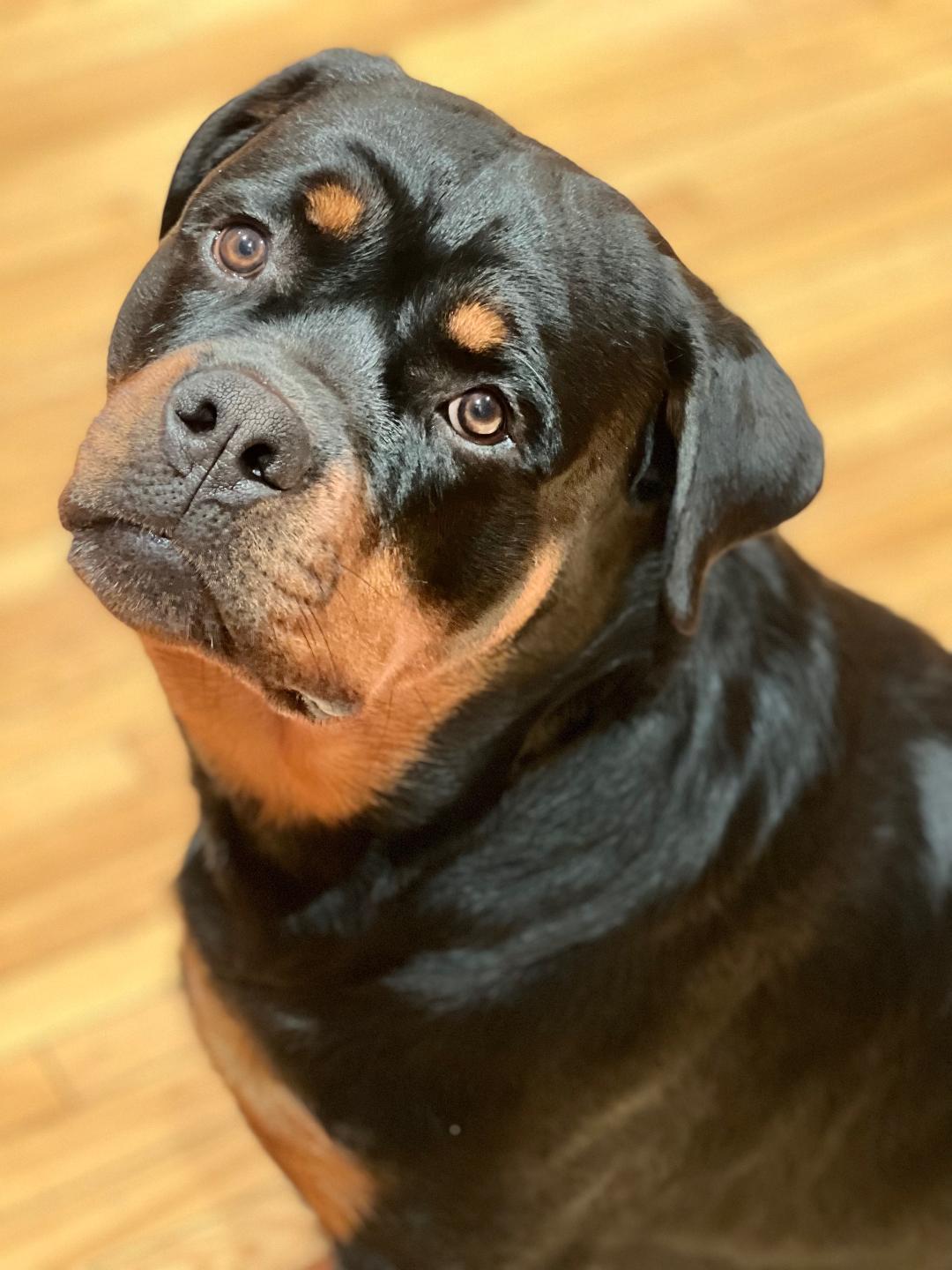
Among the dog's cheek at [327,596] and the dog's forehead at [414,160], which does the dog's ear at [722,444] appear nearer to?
the dog's forehead at [414,160]

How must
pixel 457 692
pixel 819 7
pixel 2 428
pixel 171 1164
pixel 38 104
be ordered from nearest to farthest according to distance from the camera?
pixel 457 692 → pixel 171 1164 → pixel 2 428 → pixel 38 104 → pixel 819 7

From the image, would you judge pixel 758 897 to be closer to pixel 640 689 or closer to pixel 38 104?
pixel 640 689

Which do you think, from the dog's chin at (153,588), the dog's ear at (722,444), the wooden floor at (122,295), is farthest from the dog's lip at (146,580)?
the wooden floor at (122,295)

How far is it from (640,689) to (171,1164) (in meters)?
1.15

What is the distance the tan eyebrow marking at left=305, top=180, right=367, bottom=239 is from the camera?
1.66m

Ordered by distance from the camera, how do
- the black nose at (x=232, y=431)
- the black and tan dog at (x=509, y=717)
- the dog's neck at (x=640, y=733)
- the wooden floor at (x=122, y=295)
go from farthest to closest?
the wooden floor at (x=122, y=295)
the dog's neck at (x=640, y=733)
the black and tan dog at (x=509, y=717)
the black nose at (x=232, y=431)

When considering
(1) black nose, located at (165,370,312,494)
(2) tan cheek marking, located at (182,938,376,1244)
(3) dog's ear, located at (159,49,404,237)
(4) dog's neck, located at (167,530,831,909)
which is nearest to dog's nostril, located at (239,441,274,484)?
(1) black nose, located at (165,370,312,494)

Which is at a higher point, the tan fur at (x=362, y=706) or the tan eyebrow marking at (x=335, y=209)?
the tan eyebrow marking at (x=335, y=209)

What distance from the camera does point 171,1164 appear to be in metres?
2.46

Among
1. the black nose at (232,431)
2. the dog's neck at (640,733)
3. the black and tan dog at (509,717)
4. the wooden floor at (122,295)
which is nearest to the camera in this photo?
the black nose at (232,431)

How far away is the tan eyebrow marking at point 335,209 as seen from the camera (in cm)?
166

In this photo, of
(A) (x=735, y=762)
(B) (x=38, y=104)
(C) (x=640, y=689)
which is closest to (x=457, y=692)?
(C) (x=640, y=689)

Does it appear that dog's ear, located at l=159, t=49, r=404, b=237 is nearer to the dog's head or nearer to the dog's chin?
the dog's head

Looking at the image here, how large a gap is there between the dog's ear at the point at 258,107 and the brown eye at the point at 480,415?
410 millimetres
